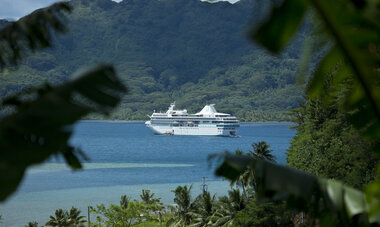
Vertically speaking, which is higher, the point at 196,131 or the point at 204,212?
the point at 196,131

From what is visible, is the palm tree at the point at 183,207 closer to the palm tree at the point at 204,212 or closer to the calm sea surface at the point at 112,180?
the palm tree at the point at 204,212

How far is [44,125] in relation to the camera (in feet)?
3.61

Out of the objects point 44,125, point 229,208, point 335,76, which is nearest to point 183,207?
point 229,208

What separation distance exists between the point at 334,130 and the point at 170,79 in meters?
182

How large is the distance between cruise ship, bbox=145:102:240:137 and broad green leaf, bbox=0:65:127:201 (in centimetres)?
8365

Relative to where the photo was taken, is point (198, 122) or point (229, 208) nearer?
point (229, 208)

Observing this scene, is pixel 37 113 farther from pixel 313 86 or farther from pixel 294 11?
pixel 313 86

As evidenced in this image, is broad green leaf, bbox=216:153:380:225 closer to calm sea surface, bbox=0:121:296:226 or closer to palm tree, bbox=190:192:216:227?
palm tree, bbox=190:192:216:227

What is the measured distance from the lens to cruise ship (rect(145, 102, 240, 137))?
86375 millimetres

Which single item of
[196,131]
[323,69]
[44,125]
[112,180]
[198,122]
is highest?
[198,122]

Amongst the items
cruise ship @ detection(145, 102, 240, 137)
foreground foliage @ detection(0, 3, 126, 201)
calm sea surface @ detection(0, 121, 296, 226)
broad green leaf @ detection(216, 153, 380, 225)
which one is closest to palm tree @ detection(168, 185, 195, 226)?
calm sea surface @ detection(0, 121, 296, 226)

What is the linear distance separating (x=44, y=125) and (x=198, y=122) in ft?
288

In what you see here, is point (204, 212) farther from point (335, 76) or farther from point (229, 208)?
point (335, 76)

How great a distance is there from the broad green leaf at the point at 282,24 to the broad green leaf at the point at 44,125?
532 mm
